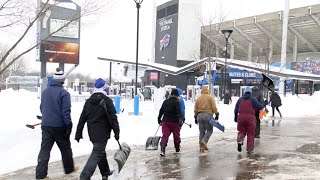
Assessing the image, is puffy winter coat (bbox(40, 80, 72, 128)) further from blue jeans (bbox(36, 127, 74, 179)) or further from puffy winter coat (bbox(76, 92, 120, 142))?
puffy winter coat (bbox(76, 92, 120, 142))

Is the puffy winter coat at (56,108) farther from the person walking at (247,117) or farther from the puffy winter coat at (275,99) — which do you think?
the puffy winter coat at (275,99)

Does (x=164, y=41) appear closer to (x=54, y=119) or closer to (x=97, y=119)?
(x=54, y=119)

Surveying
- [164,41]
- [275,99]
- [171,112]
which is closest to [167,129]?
[171,112]

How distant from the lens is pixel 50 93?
730 centimetres

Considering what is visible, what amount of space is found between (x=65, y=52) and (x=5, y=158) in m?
25.1

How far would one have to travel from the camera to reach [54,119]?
284 inches

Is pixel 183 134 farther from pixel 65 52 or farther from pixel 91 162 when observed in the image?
pixel 65 52

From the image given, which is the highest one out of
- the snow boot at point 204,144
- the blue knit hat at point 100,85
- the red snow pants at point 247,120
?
the blue knit hat at point 100,85

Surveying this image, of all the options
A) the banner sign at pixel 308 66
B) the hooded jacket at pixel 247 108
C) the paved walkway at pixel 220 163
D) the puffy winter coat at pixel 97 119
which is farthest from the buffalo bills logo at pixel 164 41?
the puffy winter coat at pixel 97 119

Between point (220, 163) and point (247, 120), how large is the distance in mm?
1622

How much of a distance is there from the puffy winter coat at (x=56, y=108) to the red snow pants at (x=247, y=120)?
4.53 meters

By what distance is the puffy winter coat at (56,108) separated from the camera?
722cm

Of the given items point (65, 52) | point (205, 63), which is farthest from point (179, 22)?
point (65, 52)

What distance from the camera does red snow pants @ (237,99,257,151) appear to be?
33.1ft
